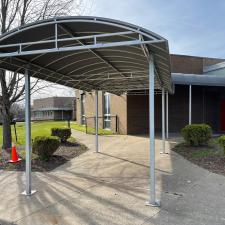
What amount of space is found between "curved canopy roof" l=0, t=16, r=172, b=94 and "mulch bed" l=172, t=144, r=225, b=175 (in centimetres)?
320

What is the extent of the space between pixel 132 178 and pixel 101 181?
0.84 m

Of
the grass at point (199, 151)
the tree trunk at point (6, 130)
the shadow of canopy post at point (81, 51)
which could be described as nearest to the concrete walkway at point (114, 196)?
the shadow of canopy post at point (81, 51)

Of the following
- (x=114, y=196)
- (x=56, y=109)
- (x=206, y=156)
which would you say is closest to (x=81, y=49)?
(x=114, y=196)

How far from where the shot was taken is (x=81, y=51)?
662 cm

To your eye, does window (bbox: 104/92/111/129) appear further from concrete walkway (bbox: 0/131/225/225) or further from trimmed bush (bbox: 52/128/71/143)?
concrete walkway (bbox: 0/131/225/225)

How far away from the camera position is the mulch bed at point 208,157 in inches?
344

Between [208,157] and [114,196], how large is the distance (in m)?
5.11

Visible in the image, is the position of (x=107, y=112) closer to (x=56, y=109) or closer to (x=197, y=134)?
(x=197, y=134)

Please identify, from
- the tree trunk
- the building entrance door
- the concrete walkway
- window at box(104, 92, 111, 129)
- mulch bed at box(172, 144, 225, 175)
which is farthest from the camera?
window at box(104, 92, 111, 129)

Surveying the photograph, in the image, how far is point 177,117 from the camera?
65.1 ft

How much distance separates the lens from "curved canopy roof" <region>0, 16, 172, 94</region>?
5.04m

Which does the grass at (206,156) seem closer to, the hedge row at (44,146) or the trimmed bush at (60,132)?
the hedge row at (44,146)

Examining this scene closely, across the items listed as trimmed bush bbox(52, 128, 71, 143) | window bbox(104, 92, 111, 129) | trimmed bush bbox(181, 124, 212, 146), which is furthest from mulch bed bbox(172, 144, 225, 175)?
window bbox(104, 92, 111, 129)

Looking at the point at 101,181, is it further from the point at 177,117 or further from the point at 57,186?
the point at 177,117
